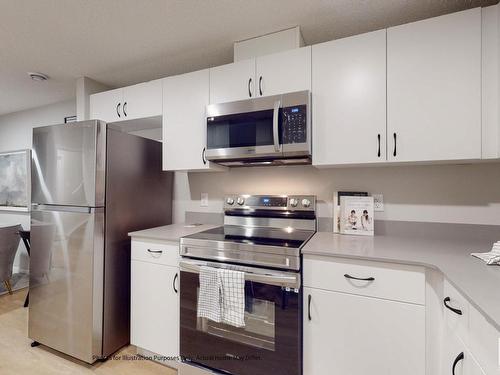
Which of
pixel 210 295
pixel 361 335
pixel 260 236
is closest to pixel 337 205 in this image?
pixel 260 236

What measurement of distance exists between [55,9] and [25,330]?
2.60 metres

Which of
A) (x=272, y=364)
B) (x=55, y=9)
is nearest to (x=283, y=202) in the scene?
(x=272, y=364)

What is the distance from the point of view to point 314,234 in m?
1.79

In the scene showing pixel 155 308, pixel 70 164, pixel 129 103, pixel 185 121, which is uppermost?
pixel 129 103

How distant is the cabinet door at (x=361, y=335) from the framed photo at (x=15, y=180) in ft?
13.1

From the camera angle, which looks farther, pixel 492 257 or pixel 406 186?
pixel 406 186

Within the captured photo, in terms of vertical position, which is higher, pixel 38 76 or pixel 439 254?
pixel 38 76

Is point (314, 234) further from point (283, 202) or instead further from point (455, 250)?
point (455, 250)

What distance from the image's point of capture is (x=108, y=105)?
230cm

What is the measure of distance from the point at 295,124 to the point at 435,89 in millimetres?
757

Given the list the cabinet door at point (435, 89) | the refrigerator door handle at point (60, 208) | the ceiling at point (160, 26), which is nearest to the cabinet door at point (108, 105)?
the ceiling at point (160, 26)

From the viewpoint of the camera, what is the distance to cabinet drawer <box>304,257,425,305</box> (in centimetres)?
117

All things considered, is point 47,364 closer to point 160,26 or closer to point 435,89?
point 160,26

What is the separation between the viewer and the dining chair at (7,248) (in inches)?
109
